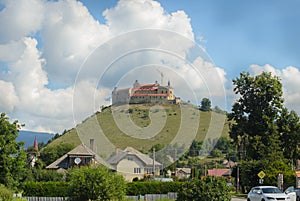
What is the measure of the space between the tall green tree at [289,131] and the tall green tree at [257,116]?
1.28 metres

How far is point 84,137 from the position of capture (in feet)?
157

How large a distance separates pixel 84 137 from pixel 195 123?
16.4 m

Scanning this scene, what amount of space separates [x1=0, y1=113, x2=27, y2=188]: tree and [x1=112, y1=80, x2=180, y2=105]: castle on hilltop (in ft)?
32.1

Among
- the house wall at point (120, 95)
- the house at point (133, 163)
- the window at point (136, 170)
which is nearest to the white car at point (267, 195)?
the house wall at point (120, 95)

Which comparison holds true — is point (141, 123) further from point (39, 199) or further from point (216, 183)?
point (216, 183)

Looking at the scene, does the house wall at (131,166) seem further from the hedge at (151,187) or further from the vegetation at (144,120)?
the hedge at (151,187)

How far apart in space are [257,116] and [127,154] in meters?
20.9

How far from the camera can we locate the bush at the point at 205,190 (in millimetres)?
Result: 23562

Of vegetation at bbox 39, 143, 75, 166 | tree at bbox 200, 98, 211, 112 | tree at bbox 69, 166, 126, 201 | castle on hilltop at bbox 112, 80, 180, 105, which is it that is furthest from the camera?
vegetation at bbox 39, 143, 75, 166

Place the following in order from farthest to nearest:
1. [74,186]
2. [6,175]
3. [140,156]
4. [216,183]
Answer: [140,156] < [6,175] < [74,186] < [216,183]

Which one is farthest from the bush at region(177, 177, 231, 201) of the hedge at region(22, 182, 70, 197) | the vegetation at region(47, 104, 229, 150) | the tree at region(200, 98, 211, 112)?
the hedge at region(22, 182, 70, 197)

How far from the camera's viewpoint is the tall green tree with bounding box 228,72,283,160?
6444 centimetres

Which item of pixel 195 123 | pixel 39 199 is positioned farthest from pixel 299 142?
pixel 39 199

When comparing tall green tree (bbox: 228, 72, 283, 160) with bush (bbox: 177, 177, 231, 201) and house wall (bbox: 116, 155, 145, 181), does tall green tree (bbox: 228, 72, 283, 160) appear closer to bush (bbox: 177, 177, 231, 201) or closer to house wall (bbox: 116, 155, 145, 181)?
house wall (bbox: 116, 155, 145, 181)
